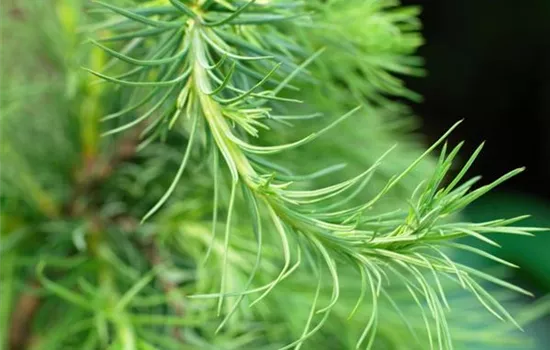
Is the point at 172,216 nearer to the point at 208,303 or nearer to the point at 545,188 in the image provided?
the point at 208,303

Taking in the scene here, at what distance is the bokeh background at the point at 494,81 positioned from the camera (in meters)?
0.82

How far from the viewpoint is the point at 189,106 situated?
17 cm

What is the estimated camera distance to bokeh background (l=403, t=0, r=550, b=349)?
824 mm

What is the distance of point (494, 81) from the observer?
0.86m

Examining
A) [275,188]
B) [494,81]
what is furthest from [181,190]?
[494,81]

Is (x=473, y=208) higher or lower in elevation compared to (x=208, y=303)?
lower

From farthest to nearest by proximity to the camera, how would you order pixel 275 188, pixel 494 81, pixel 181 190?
pixel 494 81, pixel 181 190, pixel 275 188

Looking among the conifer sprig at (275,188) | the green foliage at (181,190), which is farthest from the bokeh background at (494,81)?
the conifer sprig at (275,188)

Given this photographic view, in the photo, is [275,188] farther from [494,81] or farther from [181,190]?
[494,81]

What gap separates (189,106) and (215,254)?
10 cm

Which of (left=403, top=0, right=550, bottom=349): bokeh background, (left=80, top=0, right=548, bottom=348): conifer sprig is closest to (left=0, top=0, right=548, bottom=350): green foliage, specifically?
(left=80, top=0, right=548, bottom=348): conifer sprig

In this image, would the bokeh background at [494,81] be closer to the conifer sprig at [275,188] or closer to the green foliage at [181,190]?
the green foliage at [181,190]

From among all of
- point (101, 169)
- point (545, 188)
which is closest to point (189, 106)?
point (101, 169)

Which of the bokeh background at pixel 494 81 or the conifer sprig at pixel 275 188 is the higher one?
the conifer sprig at pixel 275 188
